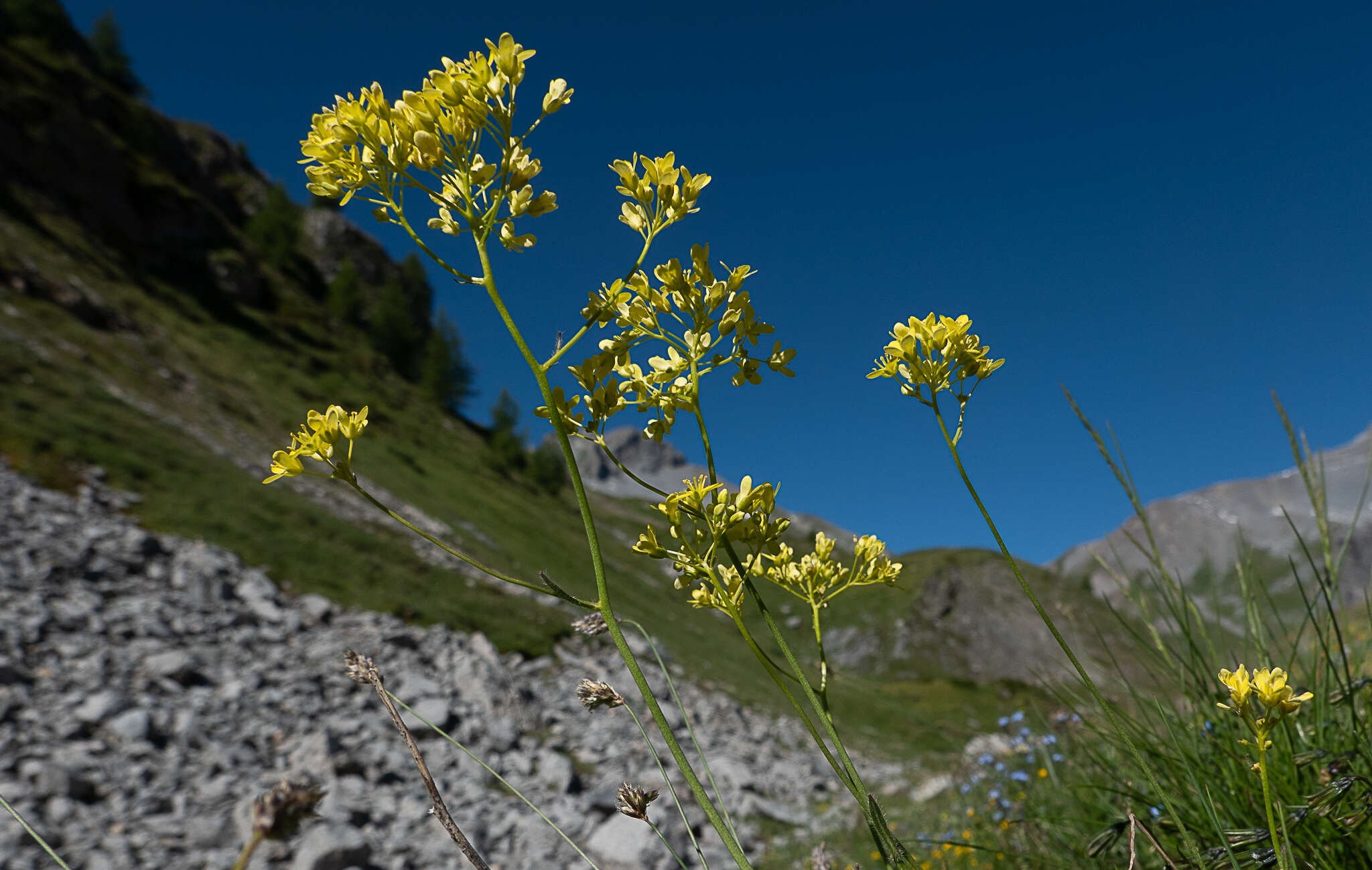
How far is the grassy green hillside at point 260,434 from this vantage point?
13953mm

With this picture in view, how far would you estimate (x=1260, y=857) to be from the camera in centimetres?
125

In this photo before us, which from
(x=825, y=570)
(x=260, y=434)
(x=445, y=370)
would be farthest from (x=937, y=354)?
(x=445, y=370)

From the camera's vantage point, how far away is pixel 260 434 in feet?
87.8

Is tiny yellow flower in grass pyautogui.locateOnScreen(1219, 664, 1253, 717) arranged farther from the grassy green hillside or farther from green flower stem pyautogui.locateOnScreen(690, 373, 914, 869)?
the grassy green hillside

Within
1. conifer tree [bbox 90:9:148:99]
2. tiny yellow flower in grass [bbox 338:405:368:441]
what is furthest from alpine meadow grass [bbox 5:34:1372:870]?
conifer tree [bbox 90:9:148:99]

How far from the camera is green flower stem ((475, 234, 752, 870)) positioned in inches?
45.3

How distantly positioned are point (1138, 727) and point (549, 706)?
31.5 feet

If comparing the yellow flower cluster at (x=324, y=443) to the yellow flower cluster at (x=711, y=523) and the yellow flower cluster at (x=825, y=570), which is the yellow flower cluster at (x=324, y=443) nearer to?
the yellow flower cluster at (x=711, y=523)

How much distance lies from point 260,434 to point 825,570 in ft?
99.9

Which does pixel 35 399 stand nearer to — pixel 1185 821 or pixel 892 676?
pixel 1185 821

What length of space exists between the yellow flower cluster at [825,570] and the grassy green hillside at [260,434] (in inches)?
24.6

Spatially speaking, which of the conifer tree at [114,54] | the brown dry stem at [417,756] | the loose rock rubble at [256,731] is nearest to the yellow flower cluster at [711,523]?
the brown dry stem at [417,756]

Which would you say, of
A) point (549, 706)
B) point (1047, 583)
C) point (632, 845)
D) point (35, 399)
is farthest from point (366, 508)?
point (1047, 583)

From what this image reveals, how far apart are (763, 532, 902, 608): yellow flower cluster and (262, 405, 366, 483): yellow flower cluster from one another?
106cm
